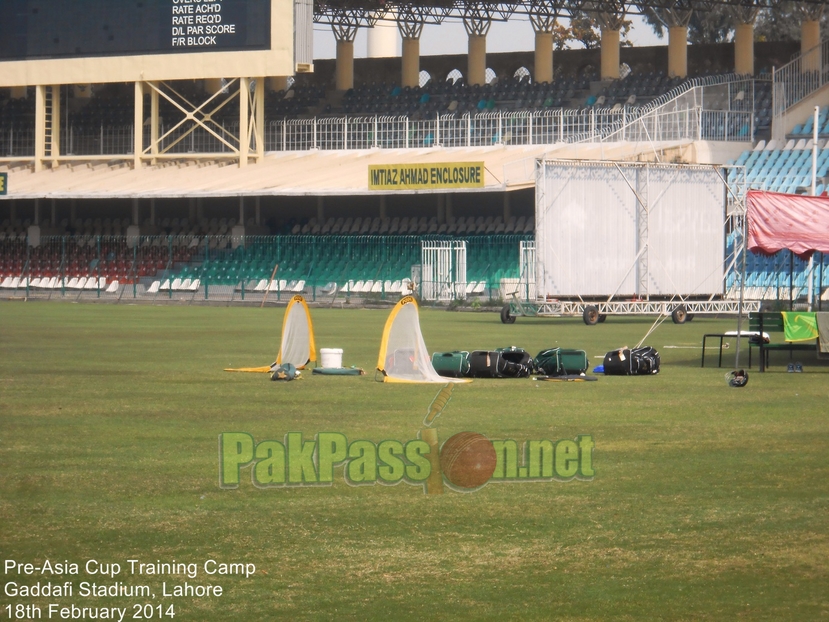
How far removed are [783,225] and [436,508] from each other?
11513 millimetres

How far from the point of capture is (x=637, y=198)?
1261 inches

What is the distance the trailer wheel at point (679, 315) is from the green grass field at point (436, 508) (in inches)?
644

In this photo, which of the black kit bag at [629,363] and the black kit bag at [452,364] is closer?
the black kit bag at [452,364]

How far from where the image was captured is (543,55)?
200 feet

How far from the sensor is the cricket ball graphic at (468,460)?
31.9 feet

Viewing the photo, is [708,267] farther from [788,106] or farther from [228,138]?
[228,138]

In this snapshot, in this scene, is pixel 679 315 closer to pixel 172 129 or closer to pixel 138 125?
pixel 172 129

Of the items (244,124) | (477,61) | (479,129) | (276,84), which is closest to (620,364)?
(479,129)

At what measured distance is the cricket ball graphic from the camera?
9.71 metres

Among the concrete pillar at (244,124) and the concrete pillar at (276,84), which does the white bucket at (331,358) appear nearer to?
the concrete pillar at (244,124)

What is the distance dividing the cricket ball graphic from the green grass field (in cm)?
39

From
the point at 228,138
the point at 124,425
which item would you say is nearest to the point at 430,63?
the point at 228,138

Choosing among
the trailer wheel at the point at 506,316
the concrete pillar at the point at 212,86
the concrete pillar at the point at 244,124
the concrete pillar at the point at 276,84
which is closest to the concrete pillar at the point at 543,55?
the concrete pillar at the point at 276,84

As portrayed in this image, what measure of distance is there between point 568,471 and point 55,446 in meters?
4.14
